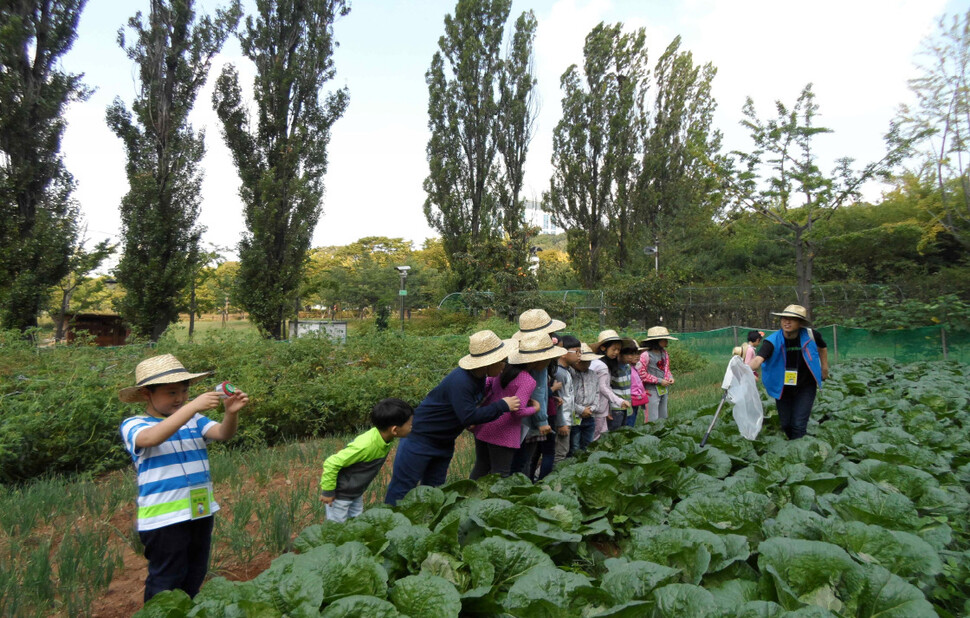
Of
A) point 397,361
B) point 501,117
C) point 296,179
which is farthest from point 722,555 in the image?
point 501,117

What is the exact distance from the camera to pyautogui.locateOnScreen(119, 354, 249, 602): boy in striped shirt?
2377mm

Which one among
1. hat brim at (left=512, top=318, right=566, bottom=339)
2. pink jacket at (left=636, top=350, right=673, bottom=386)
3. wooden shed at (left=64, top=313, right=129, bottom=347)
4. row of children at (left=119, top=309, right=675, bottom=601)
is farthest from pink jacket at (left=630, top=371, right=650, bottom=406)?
wooden shed at (left=64, top=313, right=129, bottom=347)

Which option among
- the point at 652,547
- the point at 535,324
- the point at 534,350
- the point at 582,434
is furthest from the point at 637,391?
the point at 652,547

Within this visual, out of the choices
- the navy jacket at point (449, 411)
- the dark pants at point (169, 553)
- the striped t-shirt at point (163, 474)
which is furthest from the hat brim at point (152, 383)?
the navy jacket at point (449, 411)

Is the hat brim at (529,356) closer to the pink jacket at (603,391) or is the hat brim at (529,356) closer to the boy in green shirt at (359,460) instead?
the boy in green shirt at (359,460)

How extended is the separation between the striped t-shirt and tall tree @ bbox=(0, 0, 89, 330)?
45.1 feet

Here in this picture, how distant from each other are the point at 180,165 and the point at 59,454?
1412 cm

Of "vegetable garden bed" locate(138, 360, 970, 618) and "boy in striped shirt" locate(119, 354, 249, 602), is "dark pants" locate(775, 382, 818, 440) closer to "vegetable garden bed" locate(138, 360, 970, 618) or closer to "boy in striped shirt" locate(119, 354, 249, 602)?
"vegetable garden bed" locate(138, 360, 970, 618)

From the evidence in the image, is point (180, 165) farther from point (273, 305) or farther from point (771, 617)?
point (771, 617)

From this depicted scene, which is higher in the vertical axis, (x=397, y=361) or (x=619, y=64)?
(x=619, y=64)

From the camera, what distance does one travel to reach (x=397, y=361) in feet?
29.6

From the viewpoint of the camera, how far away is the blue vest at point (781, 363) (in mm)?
4883

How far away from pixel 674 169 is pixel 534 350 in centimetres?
2642

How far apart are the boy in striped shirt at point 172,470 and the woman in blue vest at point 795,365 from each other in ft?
14.8
